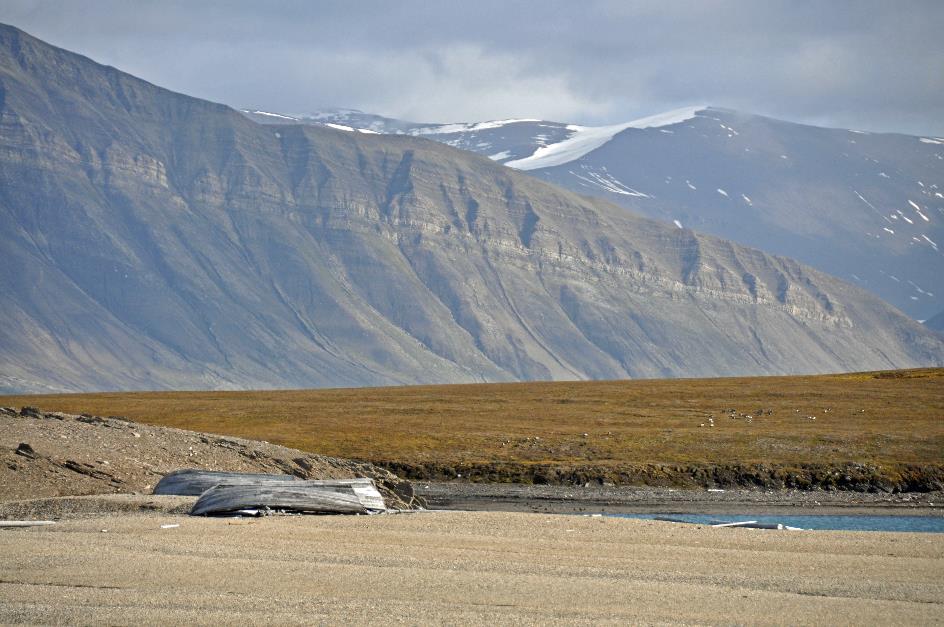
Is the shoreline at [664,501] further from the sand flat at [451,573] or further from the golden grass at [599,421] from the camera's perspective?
the sand flat at [451,573]

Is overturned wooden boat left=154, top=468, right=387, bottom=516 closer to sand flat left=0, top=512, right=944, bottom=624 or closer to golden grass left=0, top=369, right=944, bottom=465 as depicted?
sand flat left=0, top=512, right=944, bottom=624

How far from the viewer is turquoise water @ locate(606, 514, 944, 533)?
41.9 meters

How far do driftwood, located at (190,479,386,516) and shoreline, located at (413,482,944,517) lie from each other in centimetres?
1086

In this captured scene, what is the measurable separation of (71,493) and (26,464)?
5.87 ft

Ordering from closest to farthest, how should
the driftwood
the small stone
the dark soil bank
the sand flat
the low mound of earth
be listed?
the sand flat, the driftwood, the low mound of earth, the small stone, the dark soil bank

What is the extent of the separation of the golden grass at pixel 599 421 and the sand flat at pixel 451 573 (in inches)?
1146

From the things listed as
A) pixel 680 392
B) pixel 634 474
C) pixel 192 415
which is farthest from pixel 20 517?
pixel 680 392

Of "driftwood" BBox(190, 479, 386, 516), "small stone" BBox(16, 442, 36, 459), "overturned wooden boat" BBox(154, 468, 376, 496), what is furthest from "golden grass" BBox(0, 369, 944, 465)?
"driftwood" BBox(190, 479, 386, 516)

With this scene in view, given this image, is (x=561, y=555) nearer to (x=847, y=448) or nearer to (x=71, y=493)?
(x=71, y=493)

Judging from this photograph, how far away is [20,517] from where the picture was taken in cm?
3152

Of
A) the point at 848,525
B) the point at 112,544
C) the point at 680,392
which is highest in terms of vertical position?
the point at 112,544

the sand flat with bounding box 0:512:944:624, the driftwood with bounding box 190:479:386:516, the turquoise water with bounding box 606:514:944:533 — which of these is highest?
the sand flat with bounding box 0:512:944:624

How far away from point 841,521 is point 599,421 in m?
33.7

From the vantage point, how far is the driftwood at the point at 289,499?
32781 mm
